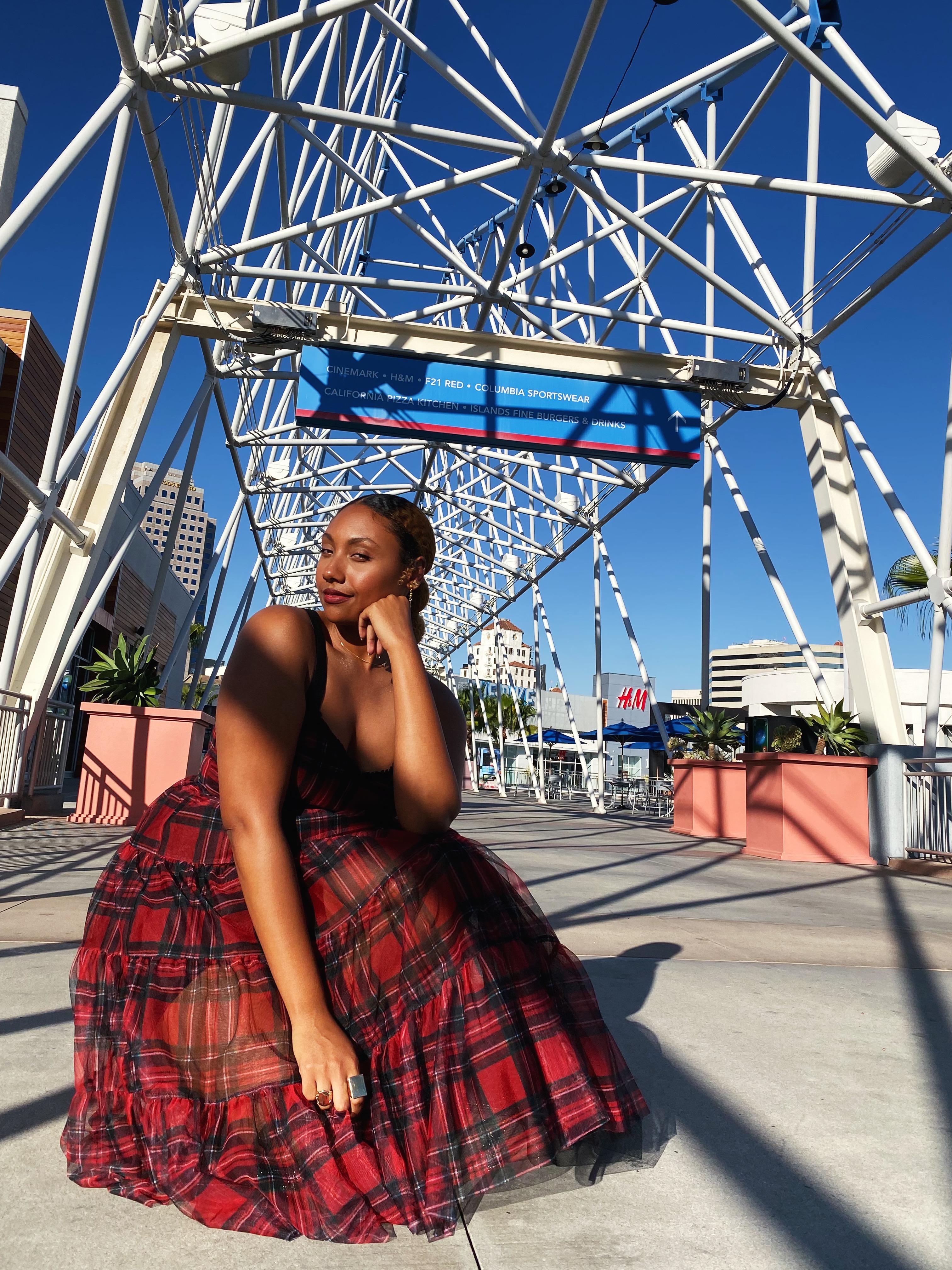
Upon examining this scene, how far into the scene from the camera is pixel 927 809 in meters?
8.64

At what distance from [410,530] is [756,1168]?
4.58 ft

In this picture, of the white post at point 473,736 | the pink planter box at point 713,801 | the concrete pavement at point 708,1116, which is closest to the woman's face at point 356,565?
the concrete pavement at point 708,1116

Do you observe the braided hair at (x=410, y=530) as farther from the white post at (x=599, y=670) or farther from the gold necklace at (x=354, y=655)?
the white post at (x=599, y=670)

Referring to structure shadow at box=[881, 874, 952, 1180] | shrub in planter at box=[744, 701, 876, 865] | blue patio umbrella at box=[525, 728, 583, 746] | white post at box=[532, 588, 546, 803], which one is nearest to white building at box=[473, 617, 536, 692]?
blue patio umbrella at box=[525, 728, 583, 746]

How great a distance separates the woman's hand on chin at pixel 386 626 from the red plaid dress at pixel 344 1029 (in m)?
0.21

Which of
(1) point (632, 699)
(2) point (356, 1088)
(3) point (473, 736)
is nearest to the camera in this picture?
(2) point (356, 1088)

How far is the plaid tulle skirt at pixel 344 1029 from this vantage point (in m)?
1.36

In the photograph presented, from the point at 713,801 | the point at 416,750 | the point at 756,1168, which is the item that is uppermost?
the point at 416,750

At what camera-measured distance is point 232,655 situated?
1519mm

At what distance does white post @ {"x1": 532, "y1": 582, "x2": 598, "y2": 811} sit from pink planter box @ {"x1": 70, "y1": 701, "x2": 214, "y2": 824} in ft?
26.6

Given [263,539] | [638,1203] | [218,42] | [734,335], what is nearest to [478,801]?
[263,539]

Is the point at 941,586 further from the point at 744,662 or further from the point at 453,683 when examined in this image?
the point at 744,662

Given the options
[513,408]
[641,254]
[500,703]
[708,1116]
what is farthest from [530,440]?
[500,703]

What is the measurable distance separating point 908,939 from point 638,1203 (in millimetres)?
3527
